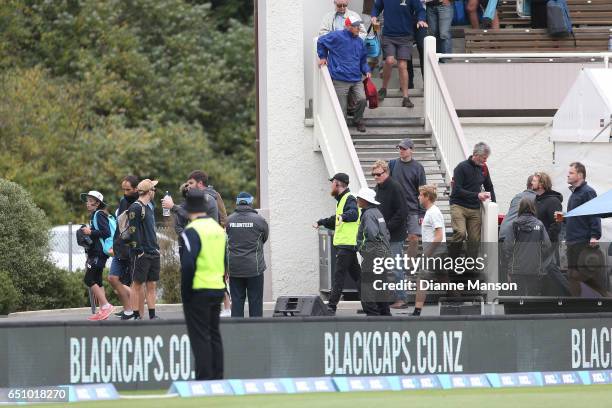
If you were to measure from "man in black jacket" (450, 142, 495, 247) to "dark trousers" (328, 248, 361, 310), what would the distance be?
1810 millimetres

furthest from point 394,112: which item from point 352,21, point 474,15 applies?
point 474,15

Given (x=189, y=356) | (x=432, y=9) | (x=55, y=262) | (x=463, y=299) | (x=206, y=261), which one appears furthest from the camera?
(x=55, y=262)

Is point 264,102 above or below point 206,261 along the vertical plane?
above

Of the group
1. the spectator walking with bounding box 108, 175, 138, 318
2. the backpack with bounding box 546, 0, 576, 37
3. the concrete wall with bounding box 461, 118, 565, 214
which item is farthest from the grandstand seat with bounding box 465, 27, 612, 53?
the spectator walking with bounding box 108, 175, 138, 318

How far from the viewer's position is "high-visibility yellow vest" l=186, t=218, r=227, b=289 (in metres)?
13.2

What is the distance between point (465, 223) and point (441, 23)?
546cm

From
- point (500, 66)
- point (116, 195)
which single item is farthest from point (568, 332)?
point (116, 195)

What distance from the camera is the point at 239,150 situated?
1818 inches

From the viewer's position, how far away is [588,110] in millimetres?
21078

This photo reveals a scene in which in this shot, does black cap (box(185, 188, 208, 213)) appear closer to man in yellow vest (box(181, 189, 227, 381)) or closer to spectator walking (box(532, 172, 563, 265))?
man in yellow vest (box(181, 189, 227, 381))

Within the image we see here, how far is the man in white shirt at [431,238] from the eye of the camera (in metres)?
18.5

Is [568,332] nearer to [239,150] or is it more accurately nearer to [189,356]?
[189,356]

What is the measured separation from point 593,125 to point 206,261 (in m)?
9.00

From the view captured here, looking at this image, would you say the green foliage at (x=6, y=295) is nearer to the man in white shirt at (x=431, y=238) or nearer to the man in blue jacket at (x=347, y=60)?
the man in blue jacket at (x=347, y=60)
